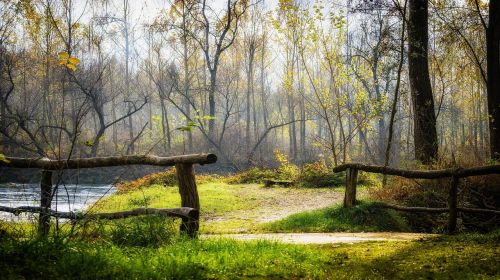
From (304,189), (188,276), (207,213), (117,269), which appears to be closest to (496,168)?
(188,276)

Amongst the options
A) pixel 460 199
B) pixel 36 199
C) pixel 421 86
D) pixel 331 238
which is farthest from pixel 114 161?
pixel 421 86

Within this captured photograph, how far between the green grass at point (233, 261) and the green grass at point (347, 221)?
12.0 ft

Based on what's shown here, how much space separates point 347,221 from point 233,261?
552 centimetres

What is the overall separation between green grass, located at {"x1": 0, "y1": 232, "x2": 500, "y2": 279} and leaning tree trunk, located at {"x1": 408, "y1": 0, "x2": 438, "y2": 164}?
816 centimetres

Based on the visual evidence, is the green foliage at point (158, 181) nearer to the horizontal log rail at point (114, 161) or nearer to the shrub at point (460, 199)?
the shrub at point (460, 199)

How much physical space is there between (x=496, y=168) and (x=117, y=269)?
5.89 meters

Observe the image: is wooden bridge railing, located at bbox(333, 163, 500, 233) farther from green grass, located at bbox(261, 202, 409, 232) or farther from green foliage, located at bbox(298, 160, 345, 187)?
green foliage, located at bbox(298, 160, 345, 187)

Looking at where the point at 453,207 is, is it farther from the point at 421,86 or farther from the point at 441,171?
the point at 421,86

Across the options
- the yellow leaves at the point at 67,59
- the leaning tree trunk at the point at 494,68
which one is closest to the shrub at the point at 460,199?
the leaning tree trunk at the point at 494,68

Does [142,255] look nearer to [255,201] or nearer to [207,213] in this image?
[207,213]

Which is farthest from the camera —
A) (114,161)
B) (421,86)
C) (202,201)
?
(202,201)

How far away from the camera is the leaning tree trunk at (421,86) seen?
12.9 meters

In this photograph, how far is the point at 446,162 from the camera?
10.9 m

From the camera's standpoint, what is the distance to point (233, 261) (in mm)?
4141
